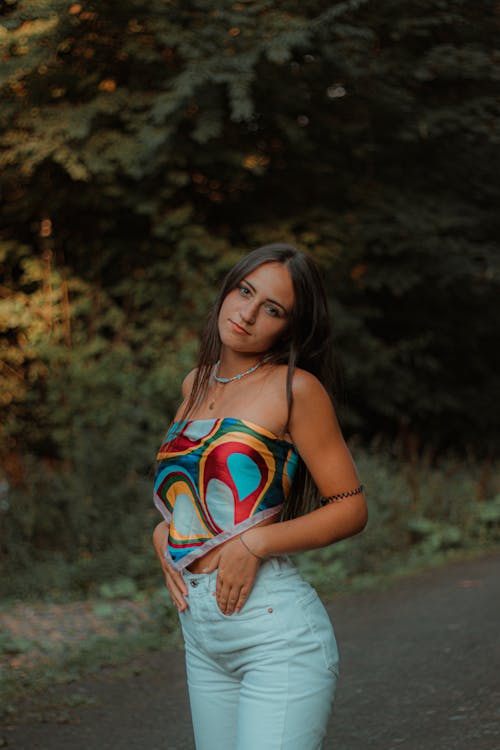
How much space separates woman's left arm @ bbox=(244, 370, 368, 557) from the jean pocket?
12cm

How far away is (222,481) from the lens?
2.09 m

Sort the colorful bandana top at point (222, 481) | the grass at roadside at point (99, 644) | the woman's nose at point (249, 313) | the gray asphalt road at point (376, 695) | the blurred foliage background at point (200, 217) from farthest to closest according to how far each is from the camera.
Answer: the blurred foliage background at point (200, 217) < the grass at roadside at point (99, 644) < the gray asphalt road at point (376, 695) < the woman's nose at point (249, 313) < the colorful bandana top at point (222, 481)

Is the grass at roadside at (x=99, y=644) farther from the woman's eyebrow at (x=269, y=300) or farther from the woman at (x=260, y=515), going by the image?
the woman's eyebrow at (x=269, y=300)

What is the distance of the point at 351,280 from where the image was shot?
30.5 feet

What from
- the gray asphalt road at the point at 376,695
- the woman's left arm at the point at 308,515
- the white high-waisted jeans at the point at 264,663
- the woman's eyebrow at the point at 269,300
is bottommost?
the gray asphalt road at the point at 376,695

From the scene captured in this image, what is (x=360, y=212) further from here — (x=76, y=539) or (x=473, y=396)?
(x=76, y=539)

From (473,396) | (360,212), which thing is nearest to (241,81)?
(360,212)

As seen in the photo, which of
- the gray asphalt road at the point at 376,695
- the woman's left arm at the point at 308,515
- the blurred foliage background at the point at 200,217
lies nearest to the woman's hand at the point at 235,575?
the woman's left arm at the point at 308,515

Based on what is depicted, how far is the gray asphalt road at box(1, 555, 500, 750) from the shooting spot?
3.88 meters

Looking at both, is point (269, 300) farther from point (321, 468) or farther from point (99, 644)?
point (99, 644)

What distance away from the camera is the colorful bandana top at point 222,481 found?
82.0 inches

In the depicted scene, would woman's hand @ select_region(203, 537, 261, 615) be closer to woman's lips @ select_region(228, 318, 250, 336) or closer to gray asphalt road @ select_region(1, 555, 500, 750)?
woman's lips @ select_region(228, 318, 250, 336)

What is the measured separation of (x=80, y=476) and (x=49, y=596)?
1257 millimetres

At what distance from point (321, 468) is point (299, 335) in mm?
334
